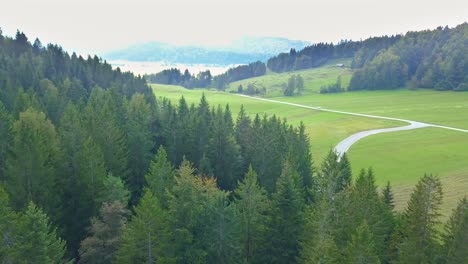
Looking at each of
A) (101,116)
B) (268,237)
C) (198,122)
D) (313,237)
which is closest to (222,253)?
(268,237)

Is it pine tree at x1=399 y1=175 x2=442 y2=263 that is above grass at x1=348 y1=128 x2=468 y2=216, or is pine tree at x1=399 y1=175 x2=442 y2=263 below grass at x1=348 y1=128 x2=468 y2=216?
above

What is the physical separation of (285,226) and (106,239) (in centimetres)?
1532

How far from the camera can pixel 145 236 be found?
29859 millimetres

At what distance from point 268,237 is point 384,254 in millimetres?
Answer: 10522

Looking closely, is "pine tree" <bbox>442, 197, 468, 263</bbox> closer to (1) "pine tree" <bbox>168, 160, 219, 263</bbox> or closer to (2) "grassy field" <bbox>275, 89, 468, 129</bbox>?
(1) "pine tree" <bbox>168, 160, 219, 263</bbox>

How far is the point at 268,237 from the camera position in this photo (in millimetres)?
35750

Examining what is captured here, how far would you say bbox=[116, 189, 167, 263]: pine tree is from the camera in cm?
2956

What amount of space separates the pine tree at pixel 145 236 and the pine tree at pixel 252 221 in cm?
786

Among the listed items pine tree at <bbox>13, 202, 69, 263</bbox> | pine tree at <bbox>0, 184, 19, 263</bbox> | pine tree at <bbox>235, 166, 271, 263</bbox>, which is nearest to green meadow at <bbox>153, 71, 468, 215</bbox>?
pine tree at <bbox>235, 166, 271, 263</bbox>

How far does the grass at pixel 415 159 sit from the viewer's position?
225 feet

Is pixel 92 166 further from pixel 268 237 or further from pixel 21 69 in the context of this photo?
pixel 21 69

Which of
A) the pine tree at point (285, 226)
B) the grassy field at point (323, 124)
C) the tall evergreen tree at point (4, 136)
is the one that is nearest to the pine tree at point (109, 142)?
the tall evergreen tree at point (4, 136)

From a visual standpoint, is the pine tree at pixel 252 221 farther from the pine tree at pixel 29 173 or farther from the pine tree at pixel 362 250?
the pine tree at pixel 29 173

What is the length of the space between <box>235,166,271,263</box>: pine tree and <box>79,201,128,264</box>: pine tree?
1028 centimetres
